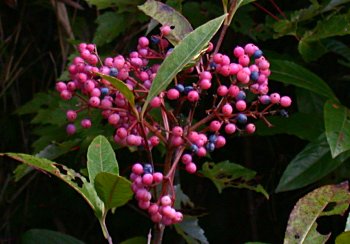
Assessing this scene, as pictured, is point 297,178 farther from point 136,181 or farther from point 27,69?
point 27,69

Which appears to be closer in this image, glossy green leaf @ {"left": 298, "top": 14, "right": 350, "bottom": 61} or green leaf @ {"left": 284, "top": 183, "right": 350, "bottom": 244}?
green leaf @ {"left": 284, "top": 183, "right": 350, "bottom": 244}

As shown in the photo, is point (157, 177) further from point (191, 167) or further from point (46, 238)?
point (46, 238)

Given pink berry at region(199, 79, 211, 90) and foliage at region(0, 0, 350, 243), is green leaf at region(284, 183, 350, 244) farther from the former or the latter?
pink berry at region(199, 79, 211, 90)

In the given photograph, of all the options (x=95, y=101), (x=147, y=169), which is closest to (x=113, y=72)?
(x=95, y=101)

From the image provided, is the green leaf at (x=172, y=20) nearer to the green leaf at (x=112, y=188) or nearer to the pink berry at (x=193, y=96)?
the pink berry at (x=193, y=96)

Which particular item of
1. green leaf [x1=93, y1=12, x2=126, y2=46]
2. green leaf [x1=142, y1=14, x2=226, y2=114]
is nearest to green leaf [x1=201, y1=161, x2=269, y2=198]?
green leaf [x1=142, y1=14, x2=226, y2=114]
